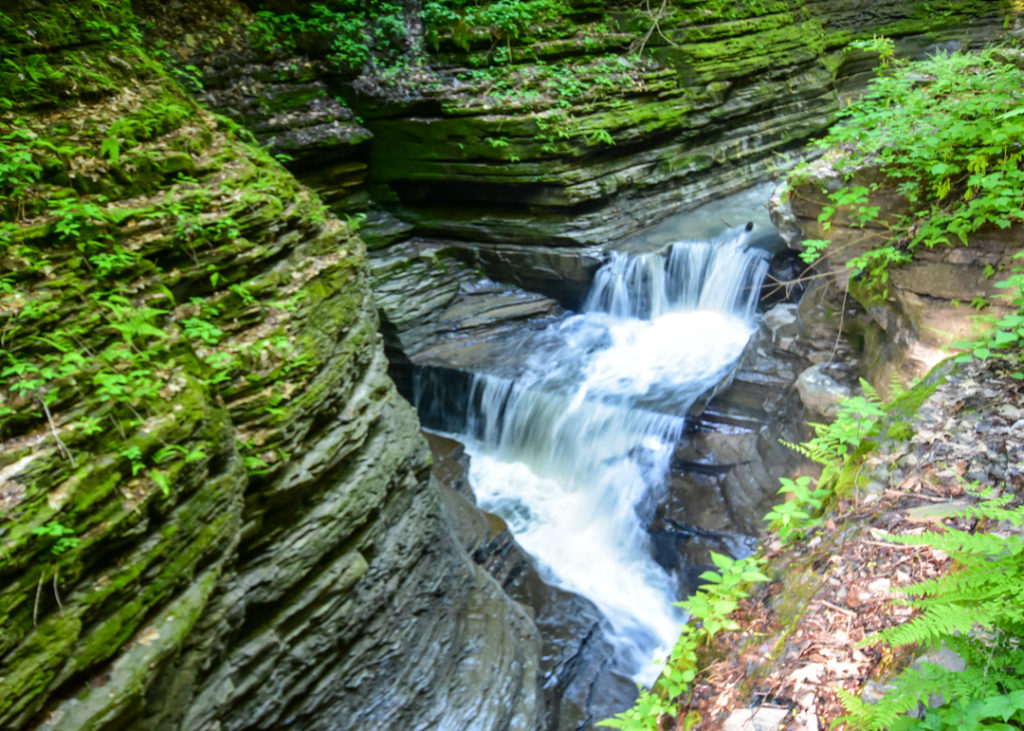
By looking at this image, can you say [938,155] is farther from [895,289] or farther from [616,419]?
[616,419]

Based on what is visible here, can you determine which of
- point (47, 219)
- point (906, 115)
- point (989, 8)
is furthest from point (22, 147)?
point (989, 8)

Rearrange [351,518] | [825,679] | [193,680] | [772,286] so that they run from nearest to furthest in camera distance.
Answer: [825,679] < [193,680] < [351,518] < [772,286]

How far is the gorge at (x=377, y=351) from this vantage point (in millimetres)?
2861

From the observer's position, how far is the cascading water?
6789 mm

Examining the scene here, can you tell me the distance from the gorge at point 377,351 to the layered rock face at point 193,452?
19mm

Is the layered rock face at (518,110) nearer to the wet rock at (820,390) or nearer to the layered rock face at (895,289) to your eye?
the layered rock face at (895,289)

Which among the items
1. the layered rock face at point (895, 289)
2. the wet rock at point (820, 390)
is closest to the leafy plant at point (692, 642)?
the layered rock face at point (895, 289)

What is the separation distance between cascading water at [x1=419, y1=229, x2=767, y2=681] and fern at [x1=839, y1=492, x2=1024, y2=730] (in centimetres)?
467

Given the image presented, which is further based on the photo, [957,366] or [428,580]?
[428,580]

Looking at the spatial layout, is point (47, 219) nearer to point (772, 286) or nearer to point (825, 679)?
point (825, 679)

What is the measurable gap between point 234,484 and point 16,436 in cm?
97

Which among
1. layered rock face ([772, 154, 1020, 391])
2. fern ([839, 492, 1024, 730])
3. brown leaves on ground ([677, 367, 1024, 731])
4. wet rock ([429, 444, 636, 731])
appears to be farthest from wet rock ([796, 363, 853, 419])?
fern ([839, 492, 1024, 730])

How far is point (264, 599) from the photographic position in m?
3.58

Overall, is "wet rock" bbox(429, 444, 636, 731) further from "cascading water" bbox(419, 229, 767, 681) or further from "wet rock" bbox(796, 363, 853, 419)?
"wet rock" bbox(796, 363, 853, 419)
